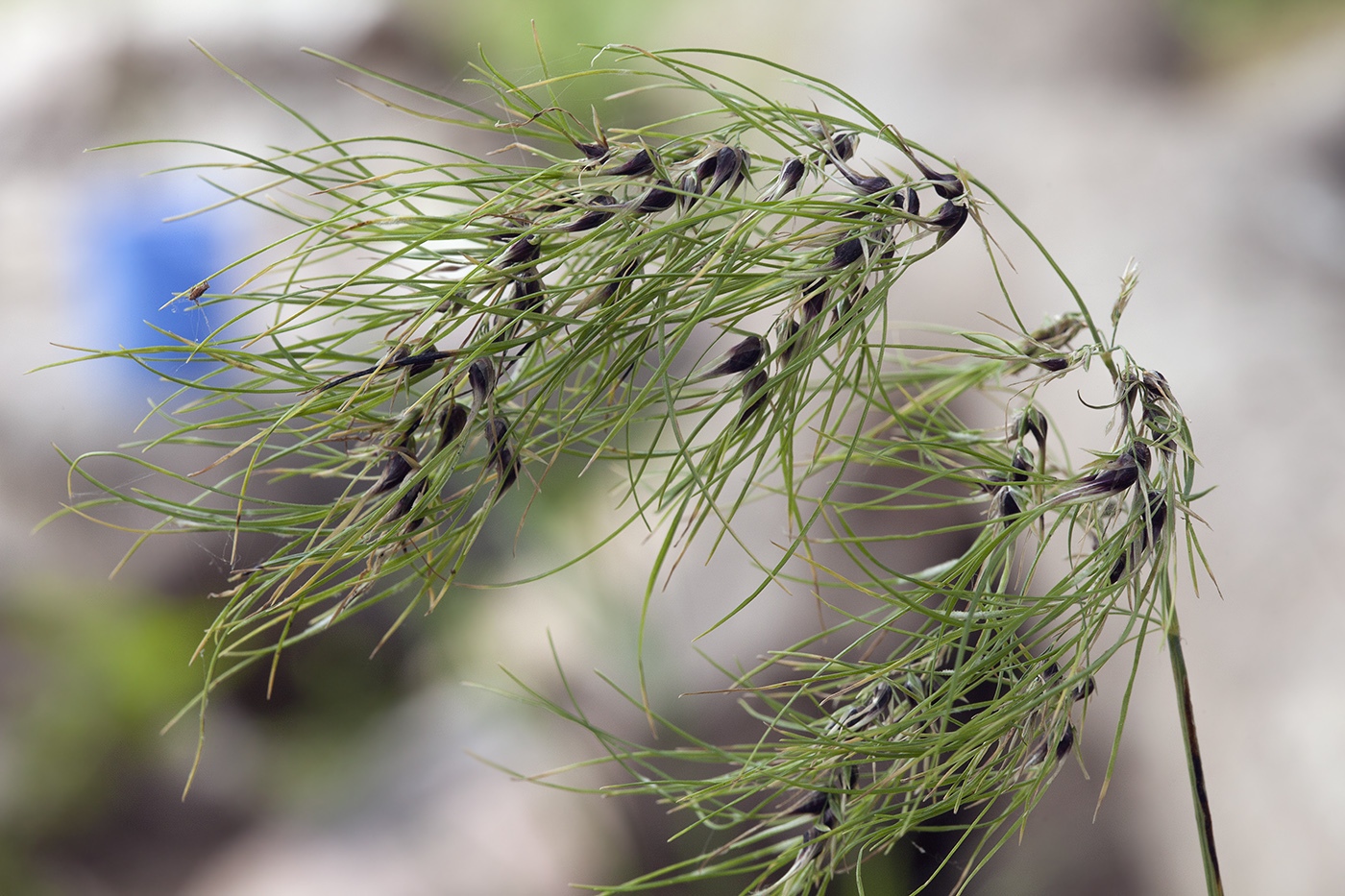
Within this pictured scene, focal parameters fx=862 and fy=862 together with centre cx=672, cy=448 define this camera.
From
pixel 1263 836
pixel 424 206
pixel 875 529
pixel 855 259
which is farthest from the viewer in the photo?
pixel 424 206

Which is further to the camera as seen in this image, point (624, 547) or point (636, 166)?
point (624, 547)

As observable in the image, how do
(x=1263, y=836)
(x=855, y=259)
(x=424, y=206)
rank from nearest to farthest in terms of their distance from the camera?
(x=855, y=259) → (x=1263, y=836) → (x=424, y=206)

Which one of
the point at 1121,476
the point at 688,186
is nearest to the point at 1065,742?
the point at 1121,476

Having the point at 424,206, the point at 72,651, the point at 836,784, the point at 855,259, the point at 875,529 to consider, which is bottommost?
the point at 72,651

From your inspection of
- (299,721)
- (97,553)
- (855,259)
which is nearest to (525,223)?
(855,259)

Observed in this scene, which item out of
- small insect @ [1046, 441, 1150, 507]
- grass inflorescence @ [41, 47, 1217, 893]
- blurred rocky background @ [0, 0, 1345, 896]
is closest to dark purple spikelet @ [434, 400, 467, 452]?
grass inflorescence @ [41, 47, 1217, 893]

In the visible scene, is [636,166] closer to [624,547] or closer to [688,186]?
[688,186]

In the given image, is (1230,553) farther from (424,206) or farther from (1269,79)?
(424,206)

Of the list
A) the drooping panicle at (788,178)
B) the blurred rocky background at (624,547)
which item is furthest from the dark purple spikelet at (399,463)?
the blurred rocky background at (624,547)

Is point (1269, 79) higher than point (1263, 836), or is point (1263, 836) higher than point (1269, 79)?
point (1269, 79)
